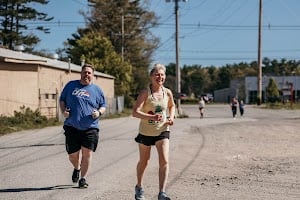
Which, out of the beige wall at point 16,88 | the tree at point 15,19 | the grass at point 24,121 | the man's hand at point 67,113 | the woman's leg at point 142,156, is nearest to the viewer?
the woman's leg at point 142,156

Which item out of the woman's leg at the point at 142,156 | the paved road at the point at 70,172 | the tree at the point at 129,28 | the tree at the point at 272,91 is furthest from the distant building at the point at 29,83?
the tree at the point at 272,91

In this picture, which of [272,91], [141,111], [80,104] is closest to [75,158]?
[80,104]

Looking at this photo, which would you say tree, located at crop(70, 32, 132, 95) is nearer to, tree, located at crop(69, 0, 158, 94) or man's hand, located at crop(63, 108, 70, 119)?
tree, located at crop(69, 0, 158, 94)

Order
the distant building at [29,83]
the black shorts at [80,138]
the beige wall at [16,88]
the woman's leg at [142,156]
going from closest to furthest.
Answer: the woman's leg at [142,156]
the black shorts at [80,138]
the beige wall at [16,88]
the distant building at [29,83]

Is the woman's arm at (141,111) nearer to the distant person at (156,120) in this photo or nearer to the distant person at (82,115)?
the distant person at (156,120)

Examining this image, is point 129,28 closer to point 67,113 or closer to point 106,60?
point 106,60

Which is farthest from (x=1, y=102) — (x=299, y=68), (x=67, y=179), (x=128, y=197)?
(x=299, y=68)

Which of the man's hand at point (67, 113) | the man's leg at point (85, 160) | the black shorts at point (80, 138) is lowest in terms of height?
the man's leg at point (85, 160)

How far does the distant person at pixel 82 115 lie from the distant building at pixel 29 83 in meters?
19.2

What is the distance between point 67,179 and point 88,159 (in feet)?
3.55

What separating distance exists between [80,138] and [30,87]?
22.5 m

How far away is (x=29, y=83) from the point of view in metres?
29.9

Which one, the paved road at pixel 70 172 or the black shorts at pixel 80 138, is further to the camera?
the black shorts at pixel 80 138

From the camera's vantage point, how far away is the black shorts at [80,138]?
Result: 8.20 metres
